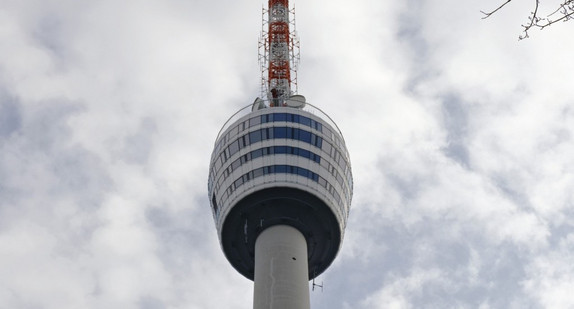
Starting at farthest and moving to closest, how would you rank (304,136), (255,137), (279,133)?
(304,136) < (255,137) < (279,133)

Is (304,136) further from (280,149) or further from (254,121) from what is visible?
(254,121)

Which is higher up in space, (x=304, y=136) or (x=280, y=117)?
(x=280, y=117)

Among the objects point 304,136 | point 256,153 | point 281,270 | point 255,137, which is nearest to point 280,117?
point 304,136

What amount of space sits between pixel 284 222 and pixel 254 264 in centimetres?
662

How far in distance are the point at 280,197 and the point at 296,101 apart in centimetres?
1353

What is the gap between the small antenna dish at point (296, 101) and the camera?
77.9 m

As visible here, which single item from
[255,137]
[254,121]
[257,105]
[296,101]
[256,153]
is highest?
[296,101]

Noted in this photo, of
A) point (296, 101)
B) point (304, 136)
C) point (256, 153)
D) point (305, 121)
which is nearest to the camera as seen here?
point (256, 153)

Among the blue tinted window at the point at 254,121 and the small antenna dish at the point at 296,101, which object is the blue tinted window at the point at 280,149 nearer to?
the blue tinted window at the point at 254,121

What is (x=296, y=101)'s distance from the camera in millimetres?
78188

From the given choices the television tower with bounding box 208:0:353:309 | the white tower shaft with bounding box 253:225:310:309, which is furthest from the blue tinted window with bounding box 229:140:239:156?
the white tower shaft with bounding box 253:225:310:309

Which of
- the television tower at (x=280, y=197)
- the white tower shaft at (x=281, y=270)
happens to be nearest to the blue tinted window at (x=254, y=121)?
the television tower at (x=280, y=197)

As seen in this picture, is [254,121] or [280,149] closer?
[280,149]

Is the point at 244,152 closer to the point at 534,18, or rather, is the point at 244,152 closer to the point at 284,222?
the point at 284,222
